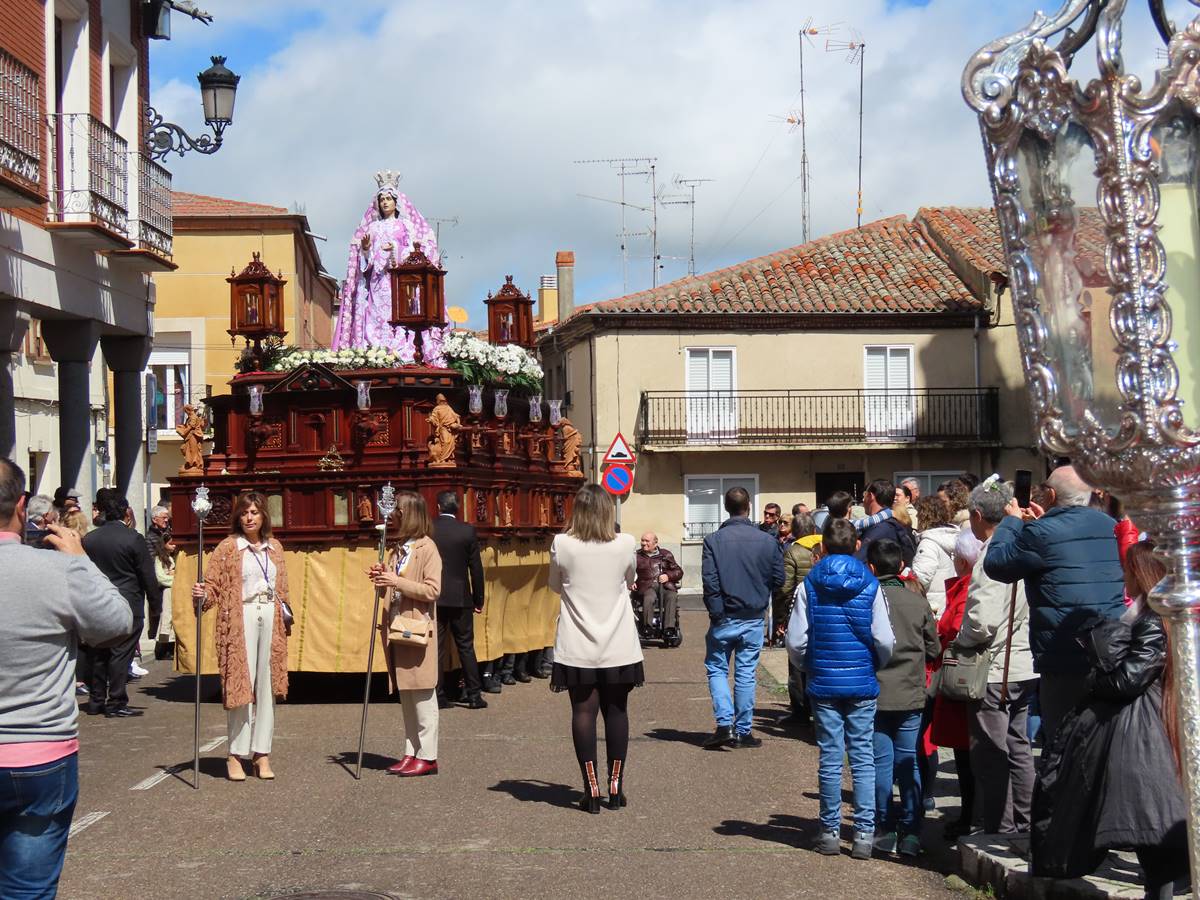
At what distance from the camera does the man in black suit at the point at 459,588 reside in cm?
1438

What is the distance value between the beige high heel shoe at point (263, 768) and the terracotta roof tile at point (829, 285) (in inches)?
1214

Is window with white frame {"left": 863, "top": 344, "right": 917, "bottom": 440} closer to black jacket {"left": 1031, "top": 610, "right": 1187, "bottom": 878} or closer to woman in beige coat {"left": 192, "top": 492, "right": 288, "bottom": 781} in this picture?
woman in beige coat {"left": 192, "top": 492, "right": 288, "bottom": 781}

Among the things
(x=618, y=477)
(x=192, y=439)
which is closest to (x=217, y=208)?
(x=618, y=477)

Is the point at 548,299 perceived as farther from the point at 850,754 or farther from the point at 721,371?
the point at 850,754

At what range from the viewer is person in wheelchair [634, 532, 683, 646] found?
2198 cm

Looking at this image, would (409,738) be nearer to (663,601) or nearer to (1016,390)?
(663,601)

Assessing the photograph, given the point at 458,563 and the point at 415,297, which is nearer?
the point at 458,563

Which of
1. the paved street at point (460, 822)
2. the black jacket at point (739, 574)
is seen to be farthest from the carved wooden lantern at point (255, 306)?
the black jacket at point (739, 574)

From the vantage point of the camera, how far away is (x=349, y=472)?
15.2 metres

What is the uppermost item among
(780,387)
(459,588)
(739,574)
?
(780,387)

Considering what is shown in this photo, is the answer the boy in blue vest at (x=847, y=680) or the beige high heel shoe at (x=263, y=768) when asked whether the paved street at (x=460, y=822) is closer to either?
the beige high heel shoe at (x=263, y=768)

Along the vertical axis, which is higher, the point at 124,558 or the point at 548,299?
the point at 548,299

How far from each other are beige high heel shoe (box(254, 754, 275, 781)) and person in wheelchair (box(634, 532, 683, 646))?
11.4 m

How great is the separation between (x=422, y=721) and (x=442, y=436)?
184 inches
